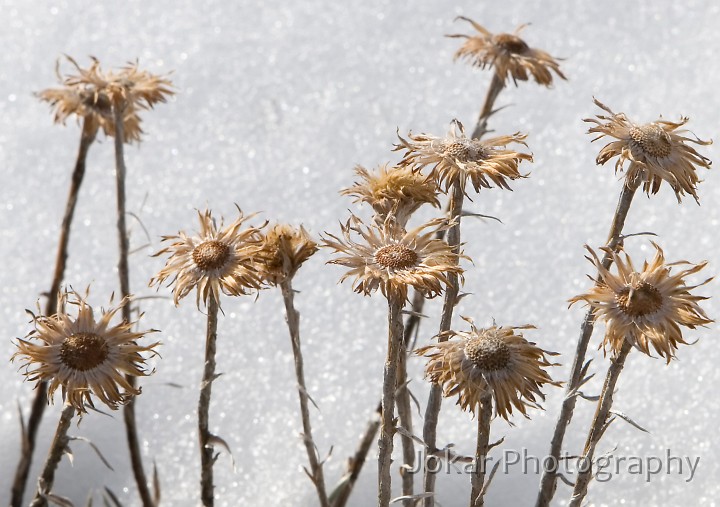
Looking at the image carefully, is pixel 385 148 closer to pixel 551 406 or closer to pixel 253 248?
pixel 551 406

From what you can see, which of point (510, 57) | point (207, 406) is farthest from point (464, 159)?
point (510, 57)

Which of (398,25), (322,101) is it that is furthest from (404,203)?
(398,25)

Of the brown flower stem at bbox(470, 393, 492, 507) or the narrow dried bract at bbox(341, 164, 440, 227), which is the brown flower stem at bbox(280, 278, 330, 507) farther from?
the brown flower stem at bbox(470, 393, 492, 507)

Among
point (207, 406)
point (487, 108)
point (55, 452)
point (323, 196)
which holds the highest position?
point (323, 196)

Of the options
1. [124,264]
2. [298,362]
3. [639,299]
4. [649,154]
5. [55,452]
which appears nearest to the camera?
[639,299]

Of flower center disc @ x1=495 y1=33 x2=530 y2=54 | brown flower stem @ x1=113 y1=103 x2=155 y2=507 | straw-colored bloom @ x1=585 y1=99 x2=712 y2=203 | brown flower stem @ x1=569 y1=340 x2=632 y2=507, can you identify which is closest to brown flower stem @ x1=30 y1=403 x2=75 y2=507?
brown flower stem @ x1=113 y1=103 x2=155 y2=507

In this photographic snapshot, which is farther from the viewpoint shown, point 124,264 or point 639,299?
point 124,264

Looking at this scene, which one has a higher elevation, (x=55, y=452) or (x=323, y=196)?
(x=323, y=196)

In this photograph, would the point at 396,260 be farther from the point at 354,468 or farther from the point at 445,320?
the point at 354,468
